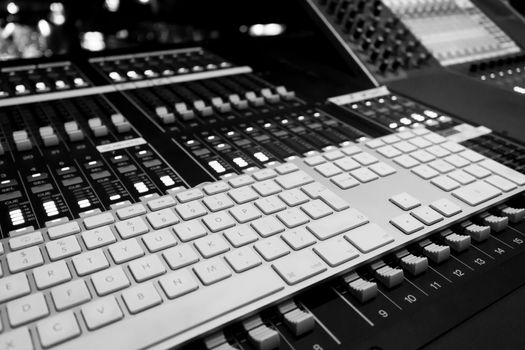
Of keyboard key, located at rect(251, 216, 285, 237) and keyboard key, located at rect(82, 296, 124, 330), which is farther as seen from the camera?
keyboard key, located at rect(251, 216, 285, 237)

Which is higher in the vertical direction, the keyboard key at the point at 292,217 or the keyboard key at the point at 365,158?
the keyboard key at the point at 292,217

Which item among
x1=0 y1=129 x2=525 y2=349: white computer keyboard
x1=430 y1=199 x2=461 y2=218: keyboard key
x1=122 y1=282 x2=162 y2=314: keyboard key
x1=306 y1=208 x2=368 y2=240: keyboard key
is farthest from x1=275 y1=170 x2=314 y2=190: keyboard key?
x1=122 y1=282 x2=162 y2=314: keyboard key

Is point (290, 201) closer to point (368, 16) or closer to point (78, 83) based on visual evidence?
point (78, 83)

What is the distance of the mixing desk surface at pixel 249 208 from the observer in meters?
0.51

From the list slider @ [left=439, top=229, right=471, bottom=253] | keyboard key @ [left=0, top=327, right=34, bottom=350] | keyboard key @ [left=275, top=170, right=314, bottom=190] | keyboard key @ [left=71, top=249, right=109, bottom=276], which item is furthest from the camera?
keyboard key @ [left=275, top=170, right=314, bottom=190]

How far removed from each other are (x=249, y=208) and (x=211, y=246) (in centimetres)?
11

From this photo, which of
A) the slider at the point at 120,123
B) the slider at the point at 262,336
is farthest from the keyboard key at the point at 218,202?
the slider at the point at 120,123

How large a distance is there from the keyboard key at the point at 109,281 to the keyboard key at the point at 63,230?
108 mm

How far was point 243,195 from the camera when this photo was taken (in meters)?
0.71

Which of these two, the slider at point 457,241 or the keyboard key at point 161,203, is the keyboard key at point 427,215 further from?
the keyboard key at point 161,203

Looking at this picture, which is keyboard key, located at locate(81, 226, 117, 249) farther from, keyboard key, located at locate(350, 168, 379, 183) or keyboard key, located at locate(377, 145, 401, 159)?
keyboard key, located at locate(377, 145, 401, 159)

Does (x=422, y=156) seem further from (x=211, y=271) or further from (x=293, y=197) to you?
(x=211, y=271)

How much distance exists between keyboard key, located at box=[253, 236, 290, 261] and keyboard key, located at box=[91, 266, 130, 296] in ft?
0.57

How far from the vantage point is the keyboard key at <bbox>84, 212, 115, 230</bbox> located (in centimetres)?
63
